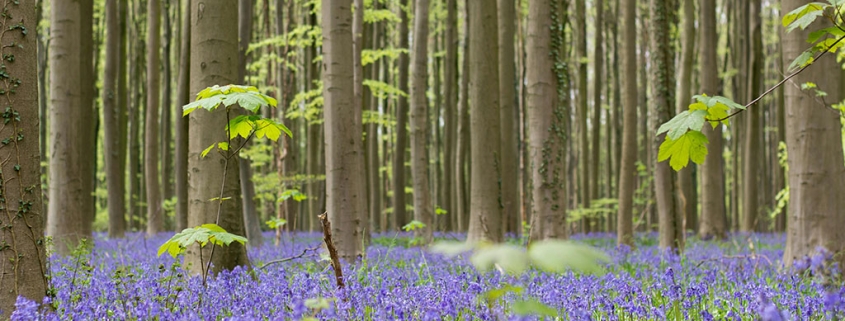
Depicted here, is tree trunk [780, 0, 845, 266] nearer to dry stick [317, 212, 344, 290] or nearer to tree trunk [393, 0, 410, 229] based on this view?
dry stick [317, 212, 344, 290]

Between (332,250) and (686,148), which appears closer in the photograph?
(686,148)

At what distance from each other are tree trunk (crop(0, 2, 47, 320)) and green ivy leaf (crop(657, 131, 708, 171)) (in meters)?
3.40

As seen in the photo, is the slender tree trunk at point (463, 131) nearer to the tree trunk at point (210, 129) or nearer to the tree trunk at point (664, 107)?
the tree trunk at point (664, 107)

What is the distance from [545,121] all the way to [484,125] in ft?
4.81

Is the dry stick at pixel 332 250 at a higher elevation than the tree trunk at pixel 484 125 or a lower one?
lower

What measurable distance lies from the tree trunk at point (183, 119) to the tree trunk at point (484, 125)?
412 centimetres

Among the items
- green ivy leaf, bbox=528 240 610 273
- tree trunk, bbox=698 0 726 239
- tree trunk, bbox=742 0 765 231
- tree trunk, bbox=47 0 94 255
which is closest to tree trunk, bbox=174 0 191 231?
tree trunk, bbox=47 0 94 255

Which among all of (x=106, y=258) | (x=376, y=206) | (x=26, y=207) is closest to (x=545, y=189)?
(x=106, y=258)

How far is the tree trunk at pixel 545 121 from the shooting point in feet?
29.2

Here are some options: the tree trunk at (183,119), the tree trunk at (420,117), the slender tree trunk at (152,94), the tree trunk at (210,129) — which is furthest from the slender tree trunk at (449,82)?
the tree trunk at (210,129)

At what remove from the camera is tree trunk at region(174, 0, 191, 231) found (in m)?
10.1

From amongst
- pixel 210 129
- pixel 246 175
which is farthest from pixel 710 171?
pixel 210 129

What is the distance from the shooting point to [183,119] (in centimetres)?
988

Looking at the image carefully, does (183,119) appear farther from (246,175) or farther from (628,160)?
(628,160)
